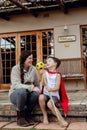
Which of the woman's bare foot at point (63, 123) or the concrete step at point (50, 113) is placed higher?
the concrete step at point (50, 113)

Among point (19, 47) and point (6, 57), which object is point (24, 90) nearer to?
point (19, 47)

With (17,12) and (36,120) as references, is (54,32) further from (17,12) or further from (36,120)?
(36,120)

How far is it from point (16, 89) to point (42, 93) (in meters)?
0.37

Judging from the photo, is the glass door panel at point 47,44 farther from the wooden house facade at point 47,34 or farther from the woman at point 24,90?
the woman at point 24,90

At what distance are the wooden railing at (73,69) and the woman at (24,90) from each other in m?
3.88

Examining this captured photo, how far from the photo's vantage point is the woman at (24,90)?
3.60 m

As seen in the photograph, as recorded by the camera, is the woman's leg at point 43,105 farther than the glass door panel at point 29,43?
No

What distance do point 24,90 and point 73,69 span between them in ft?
14.1

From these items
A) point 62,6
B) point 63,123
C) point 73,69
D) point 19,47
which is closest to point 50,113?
point 63,123

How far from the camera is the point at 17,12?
8.52 metres

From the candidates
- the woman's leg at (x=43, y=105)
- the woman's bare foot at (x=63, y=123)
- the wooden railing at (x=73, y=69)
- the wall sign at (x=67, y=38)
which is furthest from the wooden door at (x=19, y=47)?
the woman's bare foot at (x=63, y=123)

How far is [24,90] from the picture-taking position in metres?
3.60

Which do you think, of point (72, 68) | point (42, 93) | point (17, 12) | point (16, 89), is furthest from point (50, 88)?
point (17, 12)

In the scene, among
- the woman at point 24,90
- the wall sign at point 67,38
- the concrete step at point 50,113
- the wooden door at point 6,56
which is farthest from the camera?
the wooden door at point 6,56
